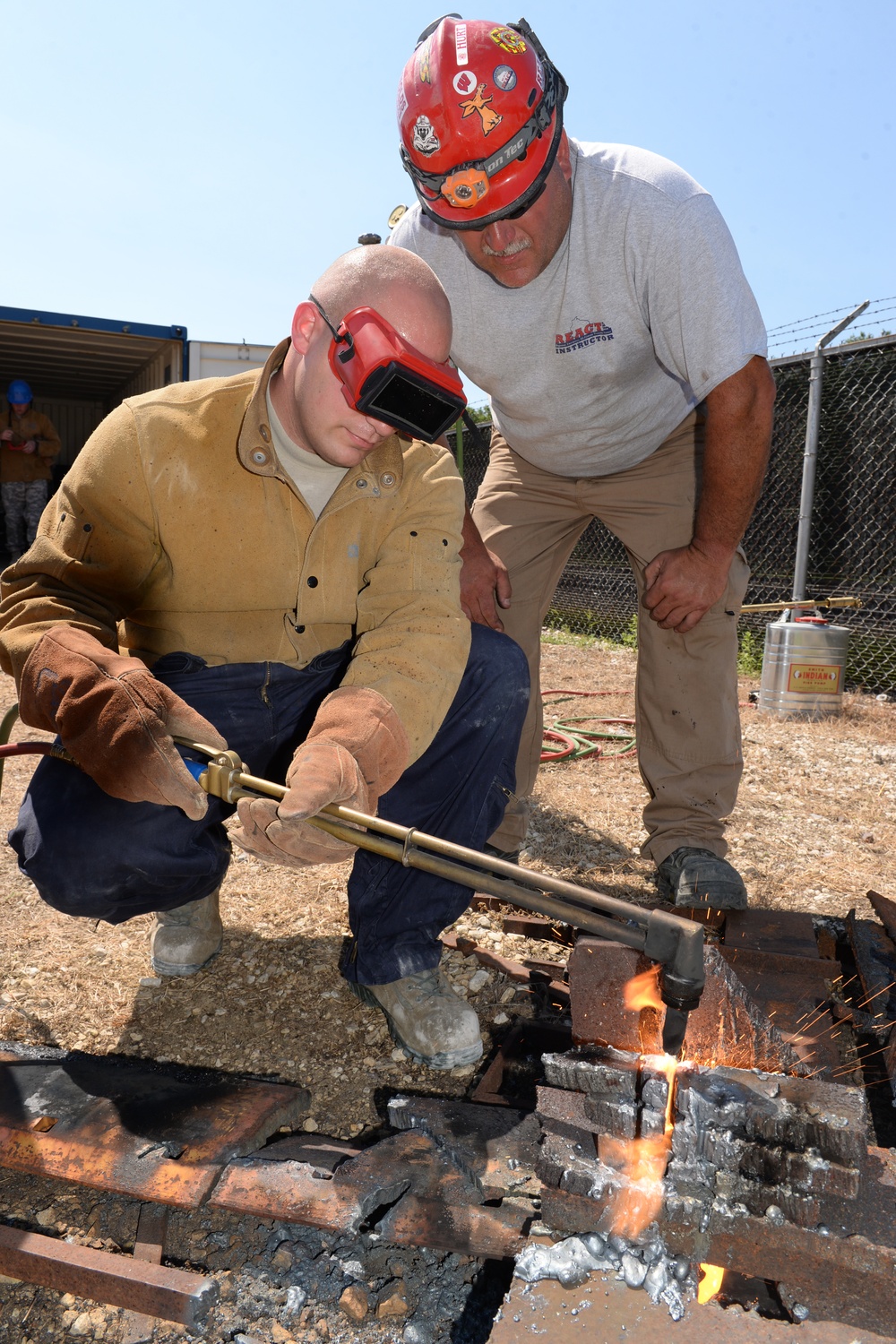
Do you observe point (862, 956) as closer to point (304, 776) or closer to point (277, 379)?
point (304, 776)

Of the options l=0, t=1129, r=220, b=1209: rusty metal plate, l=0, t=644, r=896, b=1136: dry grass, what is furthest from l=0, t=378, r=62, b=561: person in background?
l=0, t=1129, r=220, b=1209: rusty metal plate

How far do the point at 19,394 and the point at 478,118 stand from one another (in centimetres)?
1070

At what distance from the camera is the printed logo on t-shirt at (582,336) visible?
294 centimetres

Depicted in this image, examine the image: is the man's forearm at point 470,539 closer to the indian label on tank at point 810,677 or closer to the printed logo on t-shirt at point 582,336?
the printed logo on t-shirt at point 582,336

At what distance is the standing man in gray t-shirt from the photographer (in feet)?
8.54

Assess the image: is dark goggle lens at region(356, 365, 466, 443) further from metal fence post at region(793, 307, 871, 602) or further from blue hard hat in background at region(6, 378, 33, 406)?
blue hard hat in background at region(6, 378, 33, 406)

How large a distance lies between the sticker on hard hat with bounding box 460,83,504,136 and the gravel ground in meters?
2.30

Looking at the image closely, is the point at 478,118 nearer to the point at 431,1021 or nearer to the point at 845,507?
the point at 431,1021

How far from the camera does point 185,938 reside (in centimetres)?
265

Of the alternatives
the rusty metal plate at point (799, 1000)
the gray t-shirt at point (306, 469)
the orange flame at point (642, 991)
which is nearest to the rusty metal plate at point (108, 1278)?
the orange flame at point (642, 991)

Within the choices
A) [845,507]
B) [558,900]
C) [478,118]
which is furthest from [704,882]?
[845,507]

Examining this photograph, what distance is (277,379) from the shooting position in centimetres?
234

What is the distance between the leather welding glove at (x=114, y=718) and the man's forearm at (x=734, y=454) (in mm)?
1760

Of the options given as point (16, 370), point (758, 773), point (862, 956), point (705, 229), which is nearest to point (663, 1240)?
point (862, 956)
